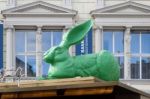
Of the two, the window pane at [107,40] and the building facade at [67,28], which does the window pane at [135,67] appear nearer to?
the building facade at [67,28]

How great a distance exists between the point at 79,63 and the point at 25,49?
39.5ft

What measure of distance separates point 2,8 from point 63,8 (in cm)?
220

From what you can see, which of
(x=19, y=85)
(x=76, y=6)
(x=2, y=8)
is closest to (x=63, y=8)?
(x=76, y=6)

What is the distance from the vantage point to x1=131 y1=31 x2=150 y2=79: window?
22688 mm

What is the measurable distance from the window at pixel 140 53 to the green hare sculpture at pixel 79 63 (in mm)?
11953

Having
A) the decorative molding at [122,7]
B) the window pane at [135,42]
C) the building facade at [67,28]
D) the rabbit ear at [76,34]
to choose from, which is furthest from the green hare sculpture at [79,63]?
the window pane at [135,42]

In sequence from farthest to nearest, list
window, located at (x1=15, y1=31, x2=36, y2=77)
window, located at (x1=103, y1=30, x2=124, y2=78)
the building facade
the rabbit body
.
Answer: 1. window, located at (x1=103, y1=30, x2=124, y2=78)
2. window, located at (x1=15, y1=31, x2=36, y2=77)
3. the building facade
4. the rabbit body

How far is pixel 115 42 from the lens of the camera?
22734 millimetres

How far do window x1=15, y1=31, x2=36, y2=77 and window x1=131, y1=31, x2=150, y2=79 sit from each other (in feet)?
11.7

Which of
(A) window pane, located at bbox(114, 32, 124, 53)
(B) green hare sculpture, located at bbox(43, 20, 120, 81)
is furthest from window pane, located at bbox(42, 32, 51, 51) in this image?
(B) green hare sculpture, located at bbox(43, 20, 120, 81)

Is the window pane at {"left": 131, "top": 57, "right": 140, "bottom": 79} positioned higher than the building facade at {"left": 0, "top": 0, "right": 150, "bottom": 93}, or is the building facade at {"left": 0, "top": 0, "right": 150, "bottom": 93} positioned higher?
the building facade at {"left": 0, "top": 0, "right": 150, "bottom": 93}

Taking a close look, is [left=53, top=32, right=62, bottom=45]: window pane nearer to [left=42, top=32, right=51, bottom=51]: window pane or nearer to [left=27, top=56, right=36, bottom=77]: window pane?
[left=42, top=32, right=51, bottom=51]: window pane

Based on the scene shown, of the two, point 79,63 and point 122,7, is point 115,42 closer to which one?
point 122,7

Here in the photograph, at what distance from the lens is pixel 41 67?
22.5 meters
